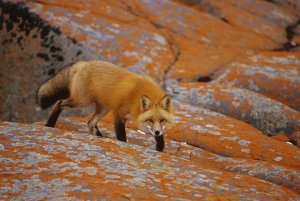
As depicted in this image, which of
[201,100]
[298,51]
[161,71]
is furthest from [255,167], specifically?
[298,51]

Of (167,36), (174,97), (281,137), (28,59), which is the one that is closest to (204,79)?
(174,97)

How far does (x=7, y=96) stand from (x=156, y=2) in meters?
3.77

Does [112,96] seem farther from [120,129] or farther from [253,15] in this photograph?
[253,15]

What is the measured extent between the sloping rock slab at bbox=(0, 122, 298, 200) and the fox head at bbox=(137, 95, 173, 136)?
0.85 meters

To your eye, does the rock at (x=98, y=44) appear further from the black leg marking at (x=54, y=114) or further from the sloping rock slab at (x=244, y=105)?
the black leg marking at (x=54, y=114)

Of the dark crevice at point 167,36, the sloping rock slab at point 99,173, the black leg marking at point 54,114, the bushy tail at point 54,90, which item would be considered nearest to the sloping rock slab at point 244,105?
the dark crevice at point 167,36

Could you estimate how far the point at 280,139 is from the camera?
5.81m

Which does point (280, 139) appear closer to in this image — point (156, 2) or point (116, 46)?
point (116, 46)

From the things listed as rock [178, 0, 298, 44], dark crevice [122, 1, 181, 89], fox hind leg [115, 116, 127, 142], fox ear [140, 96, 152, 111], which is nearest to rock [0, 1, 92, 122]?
dark crevice [122, 1, 181, 89]

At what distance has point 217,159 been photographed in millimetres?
4395

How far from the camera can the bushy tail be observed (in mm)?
5340

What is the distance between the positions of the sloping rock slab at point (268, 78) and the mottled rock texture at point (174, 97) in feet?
0.06

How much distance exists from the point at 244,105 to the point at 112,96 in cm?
217

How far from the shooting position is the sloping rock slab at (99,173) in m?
2.84
